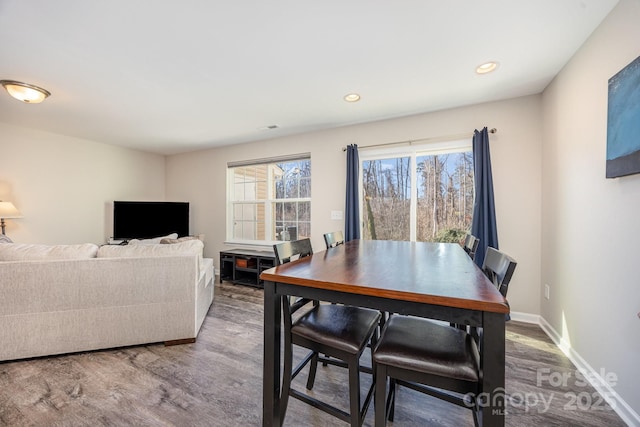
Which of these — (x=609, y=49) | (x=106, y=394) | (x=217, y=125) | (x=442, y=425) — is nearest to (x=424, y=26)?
(x=609, y=49)

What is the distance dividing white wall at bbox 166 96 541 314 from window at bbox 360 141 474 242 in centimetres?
24

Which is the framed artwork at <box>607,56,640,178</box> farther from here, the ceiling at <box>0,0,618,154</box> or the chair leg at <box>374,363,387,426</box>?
the chair leg at <box>374,363,387,426</box>

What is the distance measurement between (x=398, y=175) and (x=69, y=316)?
140 inches

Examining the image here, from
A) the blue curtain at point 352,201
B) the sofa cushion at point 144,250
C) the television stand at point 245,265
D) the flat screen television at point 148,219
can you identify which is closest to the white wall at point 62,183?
the flat screen television at point 148,219

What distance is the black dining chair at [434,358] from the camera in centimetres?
95

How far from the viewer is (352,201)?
3.41m

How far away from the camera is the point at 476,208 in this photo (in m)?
2.77

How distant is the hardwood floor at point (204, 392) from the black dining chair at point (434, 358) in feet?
2.01

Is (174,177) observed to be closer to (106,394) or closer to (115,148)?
(115,148)

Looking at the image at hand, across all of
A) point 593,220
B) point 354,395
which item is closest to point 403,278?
point 354,395

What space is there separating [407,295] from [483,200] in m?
2.36

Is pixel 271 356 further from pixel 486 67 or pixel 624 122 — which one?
pixel 486 67

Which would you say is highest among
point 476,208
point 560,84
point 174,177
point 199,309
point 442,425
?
point 560,84

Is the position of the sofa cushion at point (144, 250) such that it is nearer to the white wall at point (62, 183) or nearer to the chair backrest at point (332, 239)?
the chair backrest at point (332, 239)
